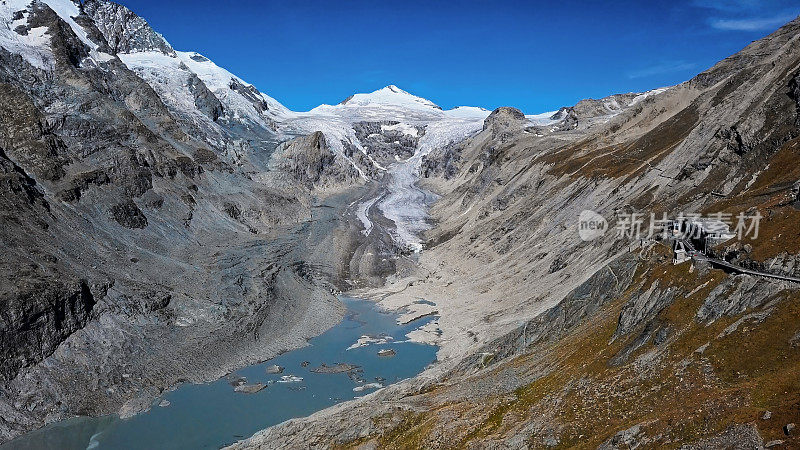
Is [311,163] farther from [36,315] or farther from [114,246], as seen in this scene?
[36,315]

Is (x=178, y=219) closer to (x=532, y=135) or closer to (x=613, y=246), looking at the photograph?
(x=613, y=246)

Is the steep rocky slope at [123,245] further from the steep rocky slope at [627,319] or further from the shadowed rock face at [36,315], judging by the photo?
the steep rocky slope at [627,319]

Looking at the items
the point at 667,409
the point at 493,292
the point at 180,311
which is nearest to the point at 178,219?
the point at 180,311

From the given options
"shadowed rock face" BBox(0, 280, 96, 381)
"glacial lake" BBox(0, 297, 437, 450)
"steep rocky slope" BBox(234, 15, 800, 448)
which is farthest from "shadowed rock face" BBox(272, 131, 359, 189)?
"shadowed rock face" BBox(0, 280, 96, 381)

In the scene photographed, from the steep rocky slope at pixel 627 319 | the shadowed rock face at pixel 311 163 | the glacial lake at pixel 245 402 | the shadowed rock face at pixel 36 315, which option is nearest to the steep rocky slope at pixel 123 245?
the shadowed rock face at pixel 36 315

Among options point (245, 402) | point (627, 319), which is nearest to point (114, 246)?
point (245, 402)
